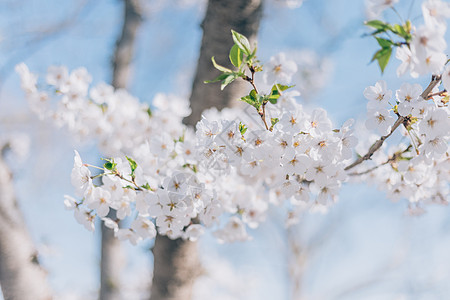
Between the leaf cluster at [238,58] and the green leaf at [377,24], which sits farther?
the leaf cluster at [238,58]

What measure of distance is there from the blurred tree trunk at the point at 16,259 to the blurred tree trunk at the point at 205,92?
475 millimetres

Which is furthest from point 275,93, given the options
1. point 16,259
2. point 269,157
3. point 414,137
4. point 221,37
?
point 16,259

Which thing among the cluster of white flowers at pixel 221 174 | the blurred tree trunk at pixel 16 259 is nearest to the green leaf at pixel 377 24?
the cluster of white flowers at pixel 221 174

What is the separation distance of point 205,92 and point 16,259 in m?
1.02

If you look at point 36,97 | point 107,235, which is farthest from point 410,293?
point 36,97

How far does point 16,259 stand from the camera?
4.33 feet

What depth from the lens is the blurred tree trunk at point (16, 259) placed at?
1.29 m

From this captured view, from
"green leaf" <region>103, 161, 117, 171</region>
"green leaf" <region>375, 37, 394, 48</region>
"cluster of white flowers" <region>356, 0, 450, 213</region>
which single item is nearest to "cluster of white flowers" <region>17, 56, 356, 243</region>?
"green leaf" <region>103, 161, 117, 171</region>

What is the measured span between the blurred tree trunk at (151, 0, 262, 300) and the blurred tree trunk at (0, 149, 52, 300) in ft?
1.56

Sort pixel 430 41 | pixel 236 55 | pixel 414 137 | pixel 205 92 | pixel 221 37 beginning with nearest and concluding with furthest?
pixel 430 41
pixel 236 55
pixel 414 137
pixel 221 37
pixel 205 92

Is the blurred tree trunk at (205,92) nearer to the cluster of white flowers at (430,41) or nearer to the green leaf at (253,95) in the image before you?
the green leaf at (253,95)

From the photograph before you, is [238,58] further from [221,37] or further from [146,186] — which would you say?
[221,37]

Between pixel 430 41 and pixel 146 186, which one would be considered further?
pixel 146 186

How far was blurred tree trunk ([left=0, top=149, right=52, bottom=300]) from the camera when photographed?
1.29 metres
